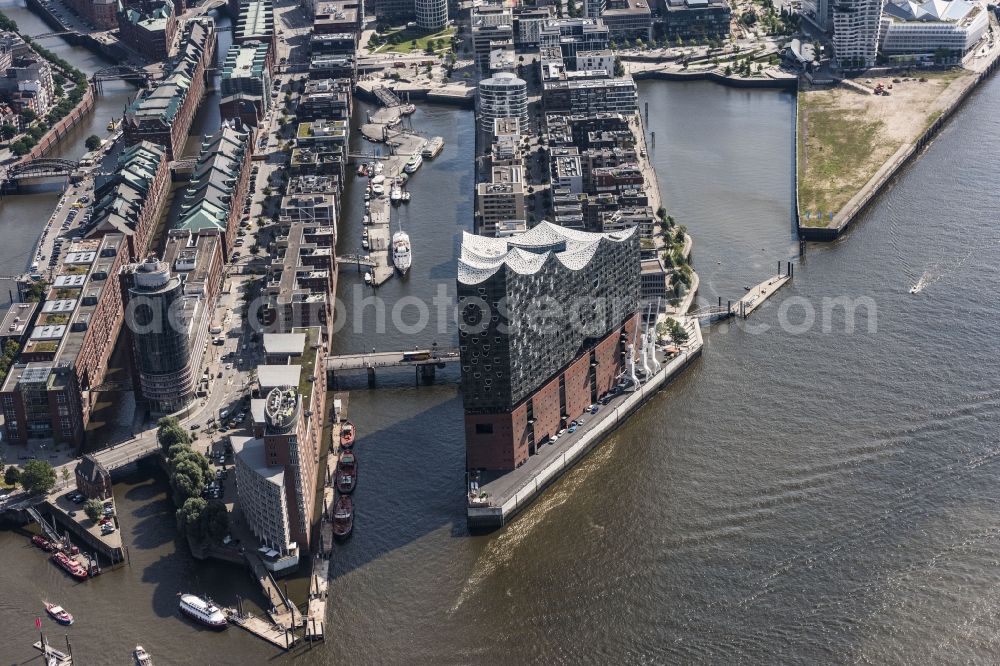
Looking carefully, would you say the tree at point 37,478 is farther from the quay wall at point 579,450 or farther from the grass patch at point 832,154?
the grass patch at point 832,154

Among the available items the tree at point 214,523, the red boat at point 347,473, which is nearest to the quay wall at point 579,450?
the red boat at point 347,473

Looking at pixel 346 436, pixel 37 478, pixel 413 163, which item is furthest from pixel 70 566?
pixel 413 163

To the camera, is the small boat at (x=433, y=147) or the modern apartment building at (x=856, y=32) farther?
the modern apartment building at (x=856, y=32)

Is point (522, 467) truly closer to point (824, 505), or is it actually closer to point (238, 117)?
point (824, 505)

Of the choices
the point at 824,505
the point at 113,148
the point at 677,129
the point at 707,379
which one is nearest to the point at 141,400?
the point at 707,379

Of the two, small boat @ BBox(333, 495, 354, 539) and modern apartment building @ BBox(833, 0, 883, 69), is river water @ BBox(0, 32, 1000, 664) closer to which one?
small boat @ BBox(333, 495, 354, 539)
